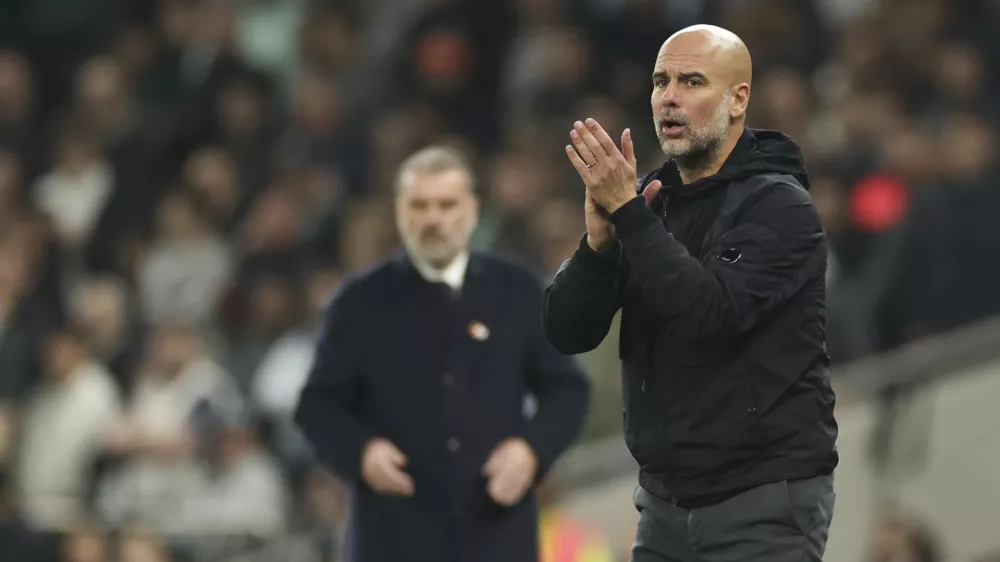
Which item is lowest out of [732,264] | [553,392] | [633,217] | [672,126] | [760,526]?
[760,526]

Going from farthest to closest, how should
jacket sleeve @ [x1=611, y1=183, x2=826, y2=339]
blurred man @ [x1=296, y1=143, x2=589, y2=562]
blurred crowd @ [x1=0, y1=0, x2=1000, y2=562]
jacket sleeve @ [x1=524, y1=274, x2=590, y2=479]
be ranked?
blurred crowd @ [x1=0, y1=0, x2=1000, y2=562] → jacket sleeve @ [x1=524, y1=274, x2=590, y2=479] → blurred man @ [x1=296, y1=143, x2=589, y2=562] → jacket sleeve @ [x1=611, y1=183, x2=826, y2=339]

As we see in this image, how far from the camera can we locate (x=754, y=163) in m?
4.18

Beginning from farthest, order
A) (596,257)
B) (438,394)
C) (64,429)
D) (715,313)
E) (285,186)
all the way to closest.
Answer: (285,186) → (64,429) → (438,394) → (596,257) → (715,313)

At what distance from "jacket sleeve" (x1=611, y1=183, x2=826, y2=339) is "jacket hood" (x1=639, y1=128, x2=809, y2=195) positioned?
3.3 inches

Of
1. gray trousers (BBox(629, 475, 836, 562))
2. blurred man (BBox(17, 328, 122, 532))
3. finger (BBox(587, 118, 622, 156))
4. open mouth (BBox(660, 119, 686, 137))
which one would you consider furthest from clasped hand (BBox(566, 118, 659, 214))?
blurred man (BBox(17, 328, 122, 532))

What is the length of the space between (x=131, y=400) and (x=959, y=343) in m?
4.45

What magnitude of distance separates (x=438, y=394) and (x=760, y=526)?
183cm

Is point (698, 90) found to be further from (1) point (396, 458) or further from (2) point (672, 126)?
(1) point (396, 458)

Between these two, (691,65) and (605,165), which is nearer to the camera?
(605,165)

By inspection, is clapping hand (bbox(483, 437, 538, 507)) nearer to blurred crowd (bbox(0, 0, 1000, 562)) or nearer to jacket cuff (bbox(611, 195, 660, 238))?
jacket cuff (bbox(611, 195, 660, 238))

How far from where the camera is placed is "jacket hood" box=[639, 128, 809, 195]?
4.16 m

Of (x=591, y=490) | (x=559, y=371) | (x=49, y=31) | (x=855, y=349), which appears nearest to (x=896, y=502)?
(x=855, y=349)

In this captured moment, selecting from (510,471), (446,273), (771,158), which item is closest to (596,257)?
(771,158)

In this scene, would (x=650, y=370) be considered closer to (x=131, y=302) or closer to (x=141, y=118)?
(x=131, y=302)
